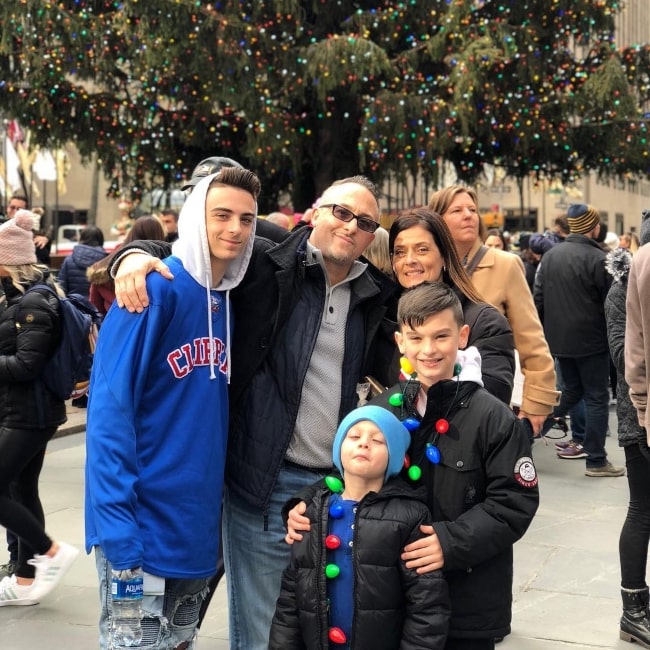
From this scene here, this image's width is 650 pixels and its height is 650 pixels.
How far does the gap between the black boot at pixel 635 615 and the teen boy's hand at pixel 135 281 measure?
9.51 feet

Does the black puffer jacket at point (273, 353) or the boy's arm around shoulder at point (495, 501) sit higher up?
the black puffer jacket at point (273, 353)

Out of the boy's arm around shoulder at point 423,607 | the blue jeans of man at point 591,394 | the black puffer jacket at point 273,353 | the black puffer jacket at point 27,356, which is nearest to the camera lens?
the boy's arm around shoulder at point 423,607

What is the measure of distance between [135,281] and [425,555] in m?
1.09

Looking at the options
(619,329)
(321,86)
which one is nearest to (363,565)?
(619,329)

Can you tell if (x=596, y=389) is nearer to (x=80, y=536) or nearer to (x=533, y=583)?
(x=533, y=583)

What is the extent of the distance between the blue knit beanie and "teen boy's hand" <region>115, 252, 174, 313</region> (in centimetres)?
66

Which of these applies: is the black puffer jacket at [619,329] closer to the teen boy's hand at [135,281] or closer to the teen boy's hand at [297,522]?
the teen boy's hand at [297,522]

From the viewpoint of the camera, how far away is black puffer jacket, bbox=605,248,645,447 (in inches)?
181

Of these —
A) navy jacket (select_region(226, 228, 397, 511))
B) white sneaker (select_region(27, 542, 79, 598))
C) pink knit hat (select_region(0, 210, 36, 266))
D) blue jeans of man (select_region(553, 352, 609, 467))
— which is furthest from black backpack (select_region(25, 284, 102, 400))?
blue jeans of man (select_region(553, 352, 609, 467))

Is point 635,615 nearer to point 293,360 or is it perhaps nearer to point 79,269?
point 293,360

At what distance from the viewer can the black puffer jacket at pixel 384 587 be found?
9.04 ft

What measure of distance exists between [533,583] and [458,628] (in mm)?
2965

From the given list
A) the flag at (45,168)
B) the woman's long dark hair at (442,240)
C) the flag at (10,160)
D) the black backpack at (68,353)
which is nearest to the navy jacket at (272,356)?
the woman's long dark hair at (442,240)

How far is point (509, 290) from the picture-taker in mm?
4734
